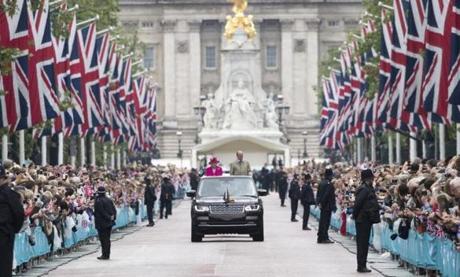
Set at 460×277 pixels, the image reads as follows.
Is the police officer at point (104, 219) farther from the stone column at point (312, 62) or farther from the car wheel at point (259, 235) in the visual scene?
the stone column at point (312, 62)

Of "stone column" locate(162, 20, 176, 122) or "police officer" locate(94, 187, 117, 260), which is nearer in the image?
"police officer" locate(94, 187, 117, 260)

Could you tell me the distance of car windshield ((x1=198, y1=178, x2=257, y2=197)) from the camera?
46719mm

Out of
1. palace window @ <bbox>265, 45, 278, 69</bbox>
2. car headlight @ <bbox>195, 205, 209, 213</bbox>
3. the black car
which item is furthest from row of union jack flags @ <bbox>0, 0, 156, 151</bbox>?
palace window @ <bbox>265, 45, 278, 69</bbox>

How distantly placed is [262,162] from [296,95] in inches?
2227

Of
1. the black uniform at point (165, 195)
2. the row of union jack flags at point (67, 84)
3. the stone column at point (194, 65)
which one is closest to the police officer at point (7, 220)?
the row of union jack flags at point (67, 84)

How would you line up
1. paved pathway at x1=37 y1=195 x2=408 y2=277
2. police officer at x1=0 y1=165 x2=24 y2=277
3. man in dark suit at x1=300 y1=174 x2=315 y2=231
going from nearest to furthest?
1. police officer at x1=0 y1=165 x2=24 y2=277
2. paved pathway at x1=37 y1=195 x2=408 y2=277
3. man in dark suit at x1=300 y1=174 x2=315 y2=231

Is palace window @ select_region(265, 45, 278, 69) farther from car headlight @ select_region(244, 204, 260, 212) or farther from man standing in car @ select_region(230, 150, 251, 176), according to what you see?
car headlight @ select_region(244, 204, 260, 212)

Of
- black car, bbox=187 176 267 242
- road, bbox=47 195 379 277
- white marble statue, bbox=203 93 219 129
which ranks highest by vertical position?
white marble statue, bbox=203 93 219 129

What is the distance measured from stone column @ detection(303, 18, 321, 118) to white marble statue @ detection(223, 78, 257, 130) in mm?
38583

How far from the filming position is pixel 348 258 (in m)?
39.3

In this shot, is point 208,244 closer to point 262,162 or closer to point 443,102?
point 443,102

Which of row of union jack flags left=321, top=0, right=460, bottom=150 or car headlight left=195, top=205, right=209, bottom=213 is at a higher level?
row of union jack flags left=321, top=0, right=460, bottom=150

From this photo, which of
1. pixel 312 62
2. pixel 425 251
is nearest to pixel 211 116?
pixel 312 62

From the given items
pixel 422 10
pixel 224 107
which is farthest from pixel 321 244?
pixel 224 107
